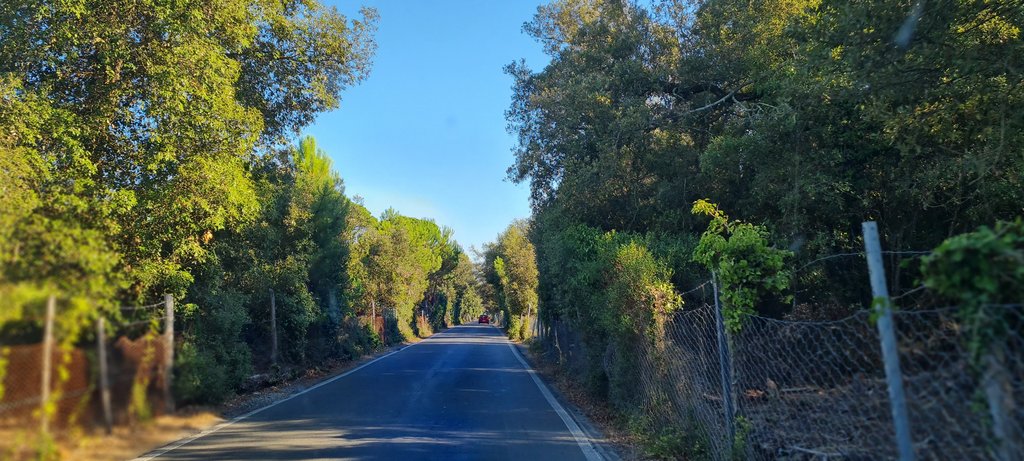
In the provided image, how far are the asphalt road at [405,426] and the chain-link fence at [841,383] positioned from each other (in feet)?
6.10

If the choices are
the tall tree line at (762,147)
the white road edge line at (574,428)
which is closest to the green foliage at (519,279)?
the white road edge line at (574,428)

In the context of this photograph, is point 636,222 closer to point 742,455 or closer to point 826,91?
point 826,91

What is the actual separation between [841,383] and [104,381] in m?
4.43

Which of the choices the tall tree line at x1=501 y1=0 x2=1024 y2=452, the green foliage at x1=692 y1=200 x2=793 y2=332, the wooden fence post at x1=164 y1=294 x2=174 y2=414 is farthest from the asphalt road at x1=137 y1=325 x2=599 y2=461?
the wooden fence post at x1=164 y1=294 x2=174 y2=414

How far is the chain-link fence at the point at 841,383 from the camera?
289cm

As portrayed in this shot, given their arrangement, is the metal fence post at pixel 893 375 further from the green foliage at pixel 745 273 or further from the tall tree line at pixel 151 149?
the tall tree line at pixel 151 149

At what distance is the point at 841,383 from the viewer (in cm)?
452

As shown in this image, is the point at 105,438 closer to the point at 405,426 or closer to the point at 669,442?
the point at 669,442

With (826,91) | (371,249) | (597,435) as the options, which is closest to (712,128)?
(826,91)

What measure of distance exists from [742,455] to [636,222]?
10.1 metres

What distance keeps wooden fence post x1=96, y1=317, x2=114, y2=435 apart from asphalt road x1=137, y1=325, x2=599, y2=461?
6.06 meters

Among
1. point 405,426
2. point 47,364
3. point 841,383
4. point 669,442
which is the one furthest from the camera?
point 405,426

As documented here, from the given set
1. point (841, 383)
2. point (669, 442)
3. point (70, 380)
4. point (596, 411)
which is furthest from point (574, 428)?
point (70, 380)

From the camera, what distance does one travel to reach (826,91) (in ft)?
34.6
